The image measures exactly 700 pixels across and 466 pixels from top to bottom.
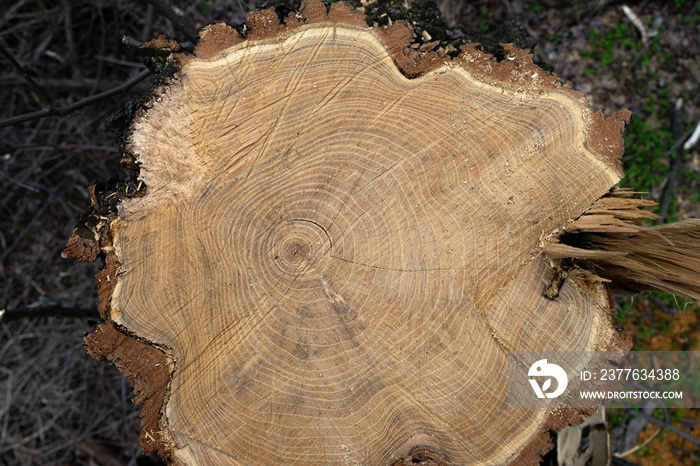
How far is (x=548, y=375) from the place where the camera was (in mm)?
1424

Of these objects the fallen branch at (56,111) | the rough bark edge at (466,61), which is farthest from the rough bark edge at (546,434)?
the fallen branch at (56,111)

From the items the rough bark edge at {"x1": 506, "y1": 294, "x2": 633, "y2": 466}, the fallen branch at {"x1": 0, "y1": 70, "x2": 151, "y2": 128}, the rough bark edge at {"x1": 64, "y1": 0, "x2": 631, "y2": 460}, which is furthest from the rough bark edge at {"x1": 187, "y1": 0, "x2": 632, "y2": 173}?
the rough bark edge at {"x1": 506, "y1": 294, "x2": 633, "y2": 466}

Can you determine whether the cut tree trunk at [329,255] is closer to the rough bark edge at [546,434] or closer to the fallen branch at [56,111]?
the rough bark edge at [546,434]

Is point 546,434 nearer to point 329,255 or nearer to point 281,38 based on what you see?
point 329,255

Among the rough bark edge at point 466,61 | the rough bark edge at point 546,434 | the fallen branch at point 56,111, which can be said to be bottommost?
the rough bark edge at point 546,434

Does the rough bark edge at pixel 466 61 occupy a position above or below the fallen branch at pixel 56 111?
above

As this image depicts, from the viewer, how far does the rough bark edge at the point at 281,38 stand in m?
1.39

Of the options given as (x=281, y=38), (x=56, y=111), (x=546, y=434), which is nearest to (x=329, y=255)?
(x=281, y=38)

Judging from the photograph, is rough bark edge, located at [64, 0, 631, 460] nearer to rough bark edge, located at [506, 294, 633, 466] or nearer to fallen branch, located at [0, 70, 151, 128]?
rough bark edge, located at [506, 294, 633, 466]

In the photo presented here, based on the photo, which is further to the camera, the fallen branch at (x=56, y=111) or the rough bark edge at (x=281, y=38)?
the fallen branch at (x=56, y=111)

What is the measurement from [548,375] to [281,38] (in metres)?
1.37

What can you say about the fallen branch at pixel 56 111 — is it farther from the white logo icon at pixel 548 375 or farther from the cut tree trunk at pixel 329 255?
the white logo icon at pixel 548 375

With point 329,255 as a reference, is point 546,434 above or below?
below

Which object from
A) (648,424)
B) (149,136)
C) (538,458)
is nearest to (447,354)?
(538,458)
